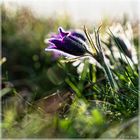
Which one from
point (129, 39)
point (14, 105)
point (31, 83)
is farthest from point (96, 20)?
point (14, 105)

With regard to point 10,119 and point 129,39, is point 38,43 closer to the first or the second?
point 129,39

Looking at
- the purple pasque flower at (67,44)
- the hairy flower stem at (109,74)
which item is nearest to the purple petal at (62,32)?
the purple pasque flower at (67,44)

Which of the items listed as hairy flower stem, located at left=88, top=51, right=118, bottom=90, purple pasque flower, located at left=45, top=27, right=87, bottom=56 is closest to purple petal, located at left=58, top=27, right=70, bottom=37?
purple pasque flower, located at left=45, top=27, right=87, bottom=56

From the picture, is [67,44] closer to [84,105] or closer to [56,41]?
[56,41]

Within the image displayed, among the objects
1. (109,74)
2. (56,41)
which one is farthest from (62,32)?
(109,74)

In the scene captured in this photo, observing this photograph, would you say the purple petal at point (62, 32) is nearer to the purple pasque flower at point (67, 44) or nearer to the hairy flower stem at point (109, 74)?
the purple pasque flower at point (67, 44)

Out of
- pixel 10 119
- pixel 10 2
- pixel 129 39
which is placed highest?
pixel 10 2

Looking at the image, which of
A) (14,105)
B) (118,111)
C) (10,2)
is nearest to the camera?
(118,111)

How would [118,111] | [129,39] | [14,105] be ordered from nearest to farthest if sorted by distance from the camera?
[118,111] < [14,105] < [129,39]

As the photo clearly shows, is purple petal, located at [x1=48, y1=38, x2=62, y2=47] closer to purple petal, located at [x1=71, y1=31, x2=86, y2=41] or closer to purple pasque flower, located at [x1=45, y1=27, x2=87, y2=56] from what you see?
purple pasque flower, located at [x1=45, y1=27, x2=87, y2=56]
